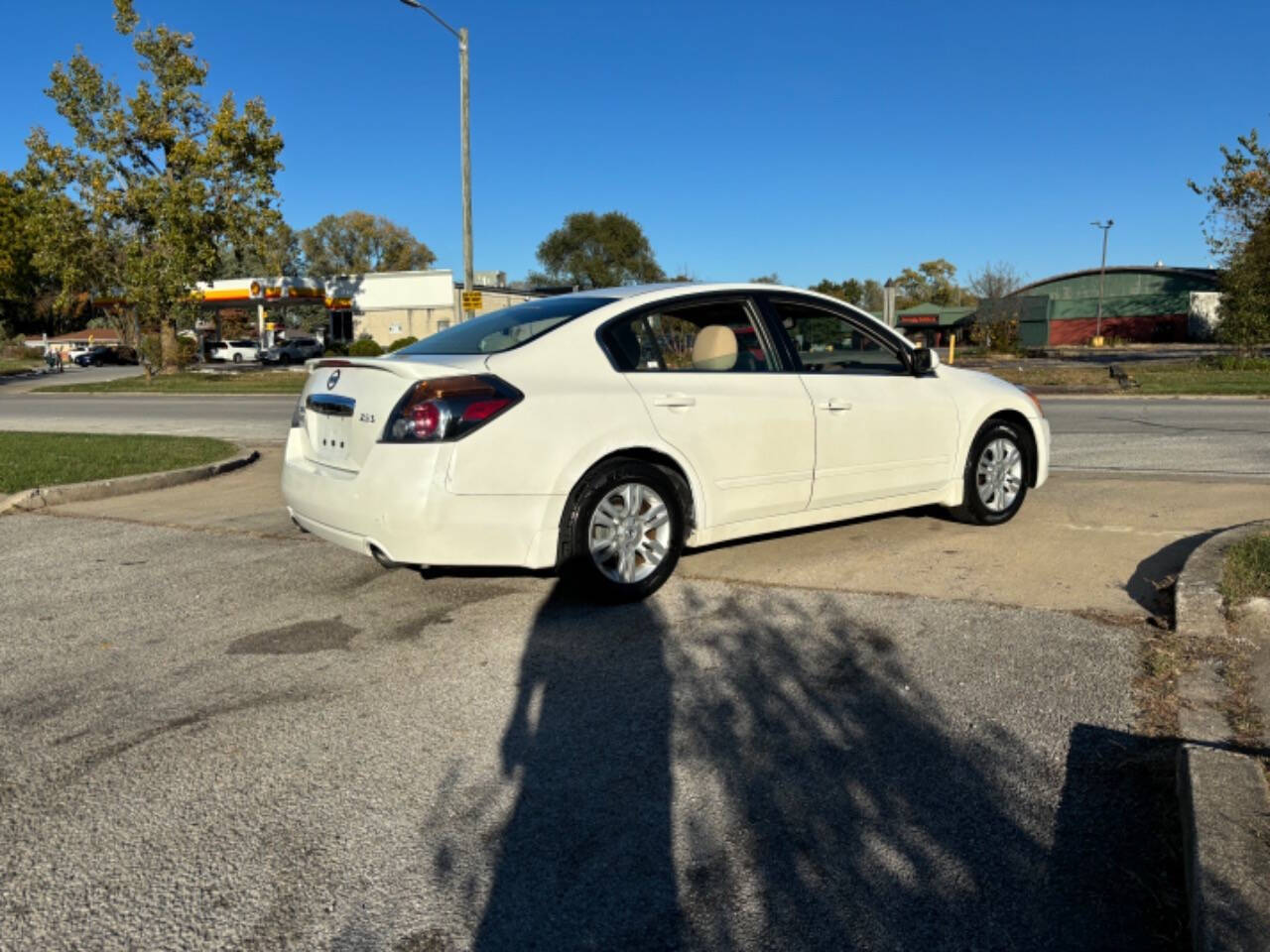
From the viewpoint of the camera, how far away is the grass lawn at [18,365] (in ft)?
164

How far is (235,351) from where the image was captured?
189ft

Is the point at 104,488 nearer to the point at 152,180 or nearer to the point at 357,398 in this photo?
the point at 357,398

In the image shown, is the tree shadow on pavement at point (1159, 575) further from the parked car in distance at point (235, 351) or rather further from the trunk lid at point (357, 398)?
the parked car in distance at point (235, 351)

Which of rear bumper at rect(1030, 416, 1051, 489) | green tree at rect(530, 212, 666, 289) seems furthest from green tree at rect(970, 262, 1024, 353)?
rear bumper at rect(1030, 416, 1051, 489)

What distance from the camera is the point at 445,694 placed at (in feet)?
12.9

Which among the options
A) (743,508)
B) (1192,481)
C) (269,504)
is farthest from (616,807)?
(1192,481)

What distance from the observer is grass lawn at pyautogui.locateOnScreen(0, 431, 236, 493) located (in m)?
9.67

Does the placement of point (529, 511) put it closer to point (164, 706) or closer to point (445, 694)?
point (445, 694)

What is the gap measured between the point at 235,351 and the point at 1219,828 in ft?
199

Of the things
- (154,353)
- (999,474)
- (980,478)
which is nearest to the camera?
(980,478)

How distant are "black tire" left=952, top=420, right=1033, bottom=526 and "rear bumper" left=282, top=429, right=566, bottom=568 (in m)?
3.13

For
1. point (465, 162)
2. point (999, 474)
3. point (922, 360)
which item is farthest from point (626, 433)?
point (465, 162)

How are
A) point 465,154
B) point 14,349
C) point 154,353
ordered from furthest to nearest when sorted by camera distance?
point 14,349 < point 154,353 < point 465,154

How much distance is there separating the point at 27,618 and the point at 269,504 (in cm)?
334
